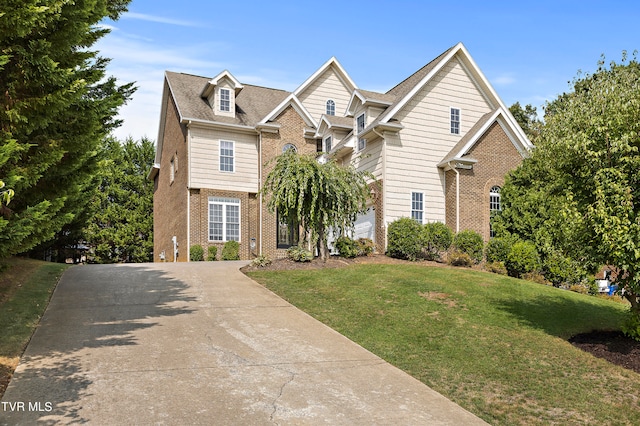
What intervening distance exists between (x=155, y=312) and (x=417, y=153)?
14.3 meters

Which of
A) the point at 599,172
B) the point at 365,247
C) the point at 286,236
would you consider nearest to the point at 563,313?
the point at 599,172

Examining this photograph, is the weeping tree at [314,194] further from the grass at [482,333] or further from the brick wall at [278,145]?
the brick wall at [278,145]

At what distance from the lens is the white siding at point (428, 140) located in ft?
73.2

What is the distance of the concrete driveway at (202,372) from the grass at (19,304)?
0.71 ft

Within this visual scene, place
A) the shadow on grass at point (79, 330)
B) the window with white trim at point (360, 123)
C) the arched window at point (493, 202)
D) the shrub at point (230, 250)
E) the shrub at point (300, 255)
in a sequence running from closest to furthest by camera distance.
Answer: the shadow on grass at point (79, 330) → the shrub at point (300, 255) → the arched window at point (493, 202) → the window with white trim at point (360, 123) → the shrub at point (230, 250)

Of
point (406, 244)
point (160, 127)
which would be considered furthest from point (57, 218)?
point (160, 127)

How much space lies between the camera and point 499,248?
20.7 m

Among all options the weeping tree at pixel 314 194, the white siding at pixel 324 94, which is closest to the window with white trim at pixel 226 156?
the white siding at pixel 324 94

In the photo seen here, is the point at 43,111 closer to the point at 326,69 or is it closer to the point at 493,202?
the point at 493,202

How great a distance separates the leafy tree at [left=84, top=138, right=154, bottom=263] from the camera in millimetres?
38594

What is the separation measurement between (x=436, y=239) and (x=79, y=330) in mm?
14480

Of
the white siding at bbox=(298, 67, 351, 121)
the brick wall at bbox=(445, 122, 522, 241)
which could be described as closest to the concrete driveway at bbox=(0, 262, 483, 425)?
the brick wall at bbox=(445, 122, 522, 241)

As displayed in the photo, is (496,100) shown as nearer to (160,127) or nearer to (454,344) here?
(454,344)

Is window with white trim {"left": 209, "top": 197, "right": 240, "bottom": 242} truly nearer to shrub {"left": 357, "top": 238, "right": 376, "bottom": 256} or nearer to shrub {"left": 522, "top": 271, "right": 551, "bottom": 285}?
shrub {"left": 357, "top": 238, "right": 376, "bottom": 256}
